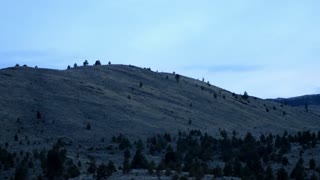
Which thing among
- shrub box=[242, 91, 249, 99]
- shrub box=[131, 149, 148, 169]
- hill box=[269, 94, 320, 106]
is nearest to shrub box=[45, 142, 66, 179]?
shrub box=[131, 149, 148, 169]

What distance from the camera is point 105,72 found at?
7338cm

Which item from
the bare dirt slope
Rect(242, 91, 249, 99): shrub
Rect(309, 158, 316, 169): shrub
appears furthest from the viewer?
Rect(242, 91, 249, 99): shrub

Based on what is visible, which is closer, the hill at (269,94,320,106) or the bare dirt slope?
the bare dirt slope

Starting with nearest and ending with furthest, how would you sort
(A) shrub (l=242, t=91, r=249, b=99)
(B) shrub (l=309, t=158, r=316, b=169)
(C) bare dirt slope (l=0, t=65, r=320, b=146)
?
(B) shrub (l=309, t=158, r=316, b=169)
(C) bare dirt slope (l=0, t=65, r=320, b=146)
(A) shrub (l=242, t=91, r=249, b=99)

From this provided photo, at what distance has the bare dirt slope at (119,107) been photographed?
48938 millimetres

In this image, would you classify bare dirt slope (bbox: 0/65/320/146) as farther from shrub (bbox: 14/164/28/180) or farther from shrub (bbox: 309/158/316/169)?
shrub (bbox: 309/158/316/169)

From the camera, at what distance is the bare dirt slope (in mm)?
48938

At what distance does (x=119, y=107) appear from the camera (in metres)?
57.8

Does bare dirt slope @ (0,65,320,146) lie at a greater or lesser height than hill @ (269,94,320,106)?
lesser

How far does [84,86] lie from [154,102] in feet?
25.4

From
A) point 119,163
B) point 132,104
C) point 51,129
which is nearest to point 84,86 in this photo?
point 132,104

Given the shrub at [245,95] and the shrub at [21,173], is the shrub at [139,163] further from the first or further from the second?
the shrub at [245,95]

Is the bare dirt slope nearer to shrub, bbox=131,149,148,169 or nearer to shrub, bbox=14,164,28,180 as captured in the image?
shrub, bbox=131,149,148,169

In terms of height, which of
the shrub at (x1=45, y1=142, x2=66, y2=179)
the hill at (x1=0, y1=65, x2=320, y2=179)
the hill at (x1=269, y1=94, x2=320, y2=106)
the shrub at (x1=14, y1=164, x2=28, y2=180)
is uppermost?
the hill at (x1=269, y1=94, x2=320, y2=106)
